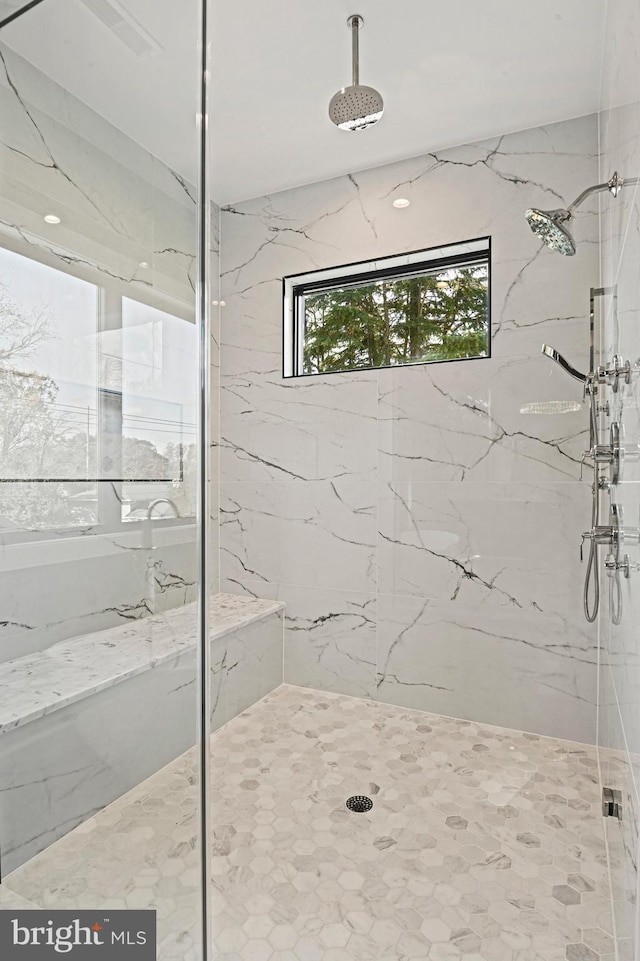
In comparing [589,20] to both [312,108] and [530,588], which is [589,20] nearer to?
[312,108]

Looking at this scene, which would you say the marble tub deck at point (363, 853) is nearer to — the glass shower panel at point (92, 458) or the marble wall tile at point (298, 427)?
the glass shower panel at point (92, 458)

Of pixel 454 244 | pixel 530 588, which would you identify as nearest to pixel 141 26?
pixel 454 244

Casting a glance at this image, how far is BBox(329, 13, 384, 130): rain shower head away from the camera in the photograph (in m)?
1.89

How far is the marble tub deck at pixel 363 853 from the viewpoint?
925 millimetres

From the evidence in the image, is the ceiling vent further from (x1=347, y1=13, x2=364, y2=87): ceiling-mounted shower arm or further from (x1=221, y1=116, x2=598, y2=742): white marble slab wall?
(x1=221, y1=116, x2=598, y2=742): white marble slab wall

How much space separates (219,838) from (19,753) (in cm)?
109

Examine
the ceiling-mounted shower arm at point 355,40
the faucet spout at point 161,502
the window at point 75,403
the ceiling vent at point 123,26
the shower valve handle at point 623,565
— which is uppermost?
the ceiling-mounted shower arm at point 355,40

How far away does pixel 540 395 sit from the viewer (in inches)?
93.4

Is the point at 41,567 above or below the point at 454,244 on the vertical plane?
below

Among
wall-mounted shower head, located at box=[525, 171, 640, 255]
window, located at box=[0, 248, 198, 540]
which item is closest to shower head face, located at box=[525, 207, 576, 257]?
wall-mounted shower head, located at box=[525, 171, 640, 255]

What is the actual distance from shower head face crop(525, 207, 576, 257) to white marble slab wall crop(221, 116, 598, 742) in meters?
0.54

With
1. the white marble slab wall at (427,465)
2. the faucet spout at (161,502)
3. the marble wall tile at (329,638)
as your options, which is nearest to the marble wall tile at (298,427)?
the white marble slab wall at (427,465)

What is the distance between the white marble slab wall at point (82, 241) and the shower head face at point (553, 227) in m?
1.22

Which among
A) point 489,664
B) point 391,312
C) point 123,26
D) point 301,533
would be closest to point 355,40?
point 391,312
